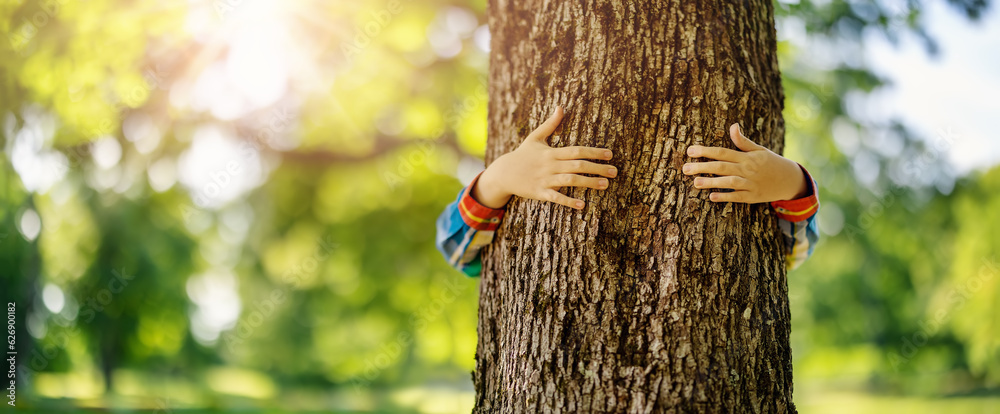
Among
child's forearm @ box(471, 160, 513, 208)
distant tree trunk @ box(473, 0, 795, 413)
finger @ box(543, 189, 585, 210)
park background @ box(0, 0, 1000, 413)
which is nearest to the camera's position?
distant tree trunk @ box(473, 0, 795, 413)

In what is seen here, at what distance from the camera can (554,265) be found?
1.59 m

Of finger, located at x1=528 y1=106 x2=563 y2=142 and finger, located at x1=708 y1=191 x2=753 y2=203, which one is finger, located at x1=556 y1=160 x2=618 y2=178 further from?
finger, located at x1=708 y1=191 x2=753 y2=203

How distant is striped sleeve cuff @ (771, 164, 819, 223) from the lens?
1.64m

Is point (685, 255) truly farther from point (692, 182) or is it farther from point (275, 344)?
point (275, 344)

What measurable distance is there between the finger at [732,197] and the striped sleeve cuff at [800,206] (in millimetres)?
160

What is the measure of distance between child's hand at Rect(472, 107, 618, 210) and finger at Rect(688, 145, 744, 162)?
0.20 metres

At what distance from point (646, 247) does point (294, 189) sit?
568cm

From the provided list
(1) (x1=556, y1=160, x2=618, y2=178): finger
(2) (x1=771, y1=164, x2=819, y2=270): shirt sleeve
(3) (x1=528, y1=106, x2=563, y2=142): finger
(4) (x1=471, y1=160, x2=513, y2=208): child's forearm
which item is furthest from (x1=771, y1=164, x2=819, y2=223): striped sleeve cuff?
(4) (x1=471, y1=160, x2=513, y2=208): child's forearm

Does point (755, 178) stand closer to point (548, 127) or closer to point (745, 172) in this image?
point (745, 172)

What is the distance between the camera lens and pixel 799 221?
171 centimetres

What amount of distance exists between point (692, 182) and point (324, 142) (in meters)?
5.42

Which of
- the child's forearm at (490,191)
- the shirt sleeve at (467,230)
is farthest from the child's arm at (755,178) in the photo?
the shirt sleeve at (467,230)

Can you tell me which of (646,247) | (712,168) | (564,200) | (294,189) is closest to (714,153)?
(712,168)

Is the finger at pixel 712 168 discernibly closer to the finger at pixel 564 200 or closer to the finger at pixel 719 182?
the finger at pixel 719 182
